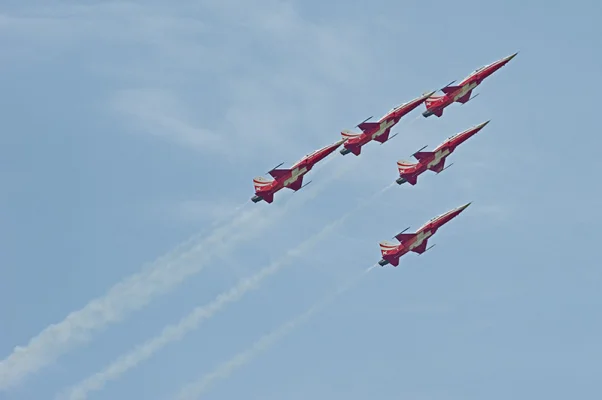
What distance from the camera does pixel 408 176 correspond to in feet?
655

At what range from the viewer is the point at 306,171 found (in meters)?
199

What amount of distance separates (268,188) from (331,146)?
28.7ft

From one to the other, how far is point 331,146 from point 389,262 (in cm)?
1447

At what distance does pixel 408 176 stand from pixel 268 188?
1579 centimetres

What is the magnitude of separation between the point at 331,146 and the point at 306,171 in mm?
4025

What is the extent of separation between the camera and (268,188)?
648 ft

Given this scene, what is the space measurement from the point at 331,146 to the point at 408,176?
921 cm

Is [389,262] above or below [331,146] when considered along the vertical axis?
below

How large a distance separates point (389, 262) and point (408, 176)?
9.82 m

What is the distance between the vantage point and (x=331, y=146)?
7869 inches

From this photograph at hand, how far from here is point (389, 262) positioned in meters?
200

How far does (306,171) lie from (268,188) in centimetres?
488
